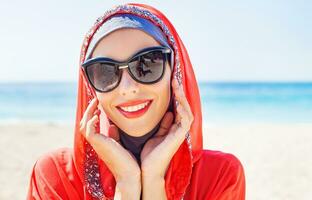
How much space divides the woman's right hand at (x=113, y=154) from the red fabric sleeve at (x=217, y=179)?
0.99 ft

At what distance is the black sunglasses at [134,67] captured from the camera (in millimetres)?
2182

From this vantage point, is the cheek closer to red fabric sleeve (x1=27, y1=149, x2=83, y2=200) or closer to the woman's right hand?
the woman's right hand

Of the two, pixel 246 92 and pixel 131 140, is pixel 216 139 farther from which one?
pixel 246 92

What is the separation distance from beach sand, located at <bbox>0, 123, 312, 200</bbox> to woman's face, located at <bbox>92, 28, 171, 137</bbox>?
4799 millimetres

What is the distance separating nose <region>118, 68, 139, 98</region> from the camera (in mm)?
2189

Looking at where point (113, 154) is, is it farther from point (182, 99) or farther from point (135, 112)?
point (182, 99)

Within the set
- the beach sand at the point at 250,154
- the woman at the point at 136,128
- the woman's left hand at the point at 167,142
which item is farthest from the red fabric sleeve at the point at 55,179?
the beach sand at the point at 250,154

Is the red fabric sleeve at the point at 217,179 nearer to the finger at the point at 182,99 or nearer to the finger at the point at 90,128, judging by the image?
the finger at the point at 182,99

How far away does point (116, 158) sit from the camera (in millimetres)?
2322

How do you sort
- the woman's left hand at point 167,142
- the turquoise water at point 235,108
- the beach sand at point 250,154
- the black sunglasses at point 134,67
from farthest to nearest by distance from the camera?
the turquoise water at point 235,108, the beach sand at point 250,154, the woman's left hand at point 167,142, the black sunglasses at point 134,67

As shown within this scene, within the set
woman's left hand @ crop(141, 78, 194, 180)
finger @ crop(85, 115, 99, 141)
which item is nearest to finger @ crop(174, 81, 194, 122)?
woman's left hand @ crop(141, 78, 194, 180)

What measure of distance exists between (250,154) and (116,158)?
721 centimetres

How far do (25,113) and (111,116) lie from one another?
27.3 metres

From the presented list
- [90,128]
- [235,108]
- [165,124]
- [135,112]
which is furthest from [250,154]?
[235,108]
